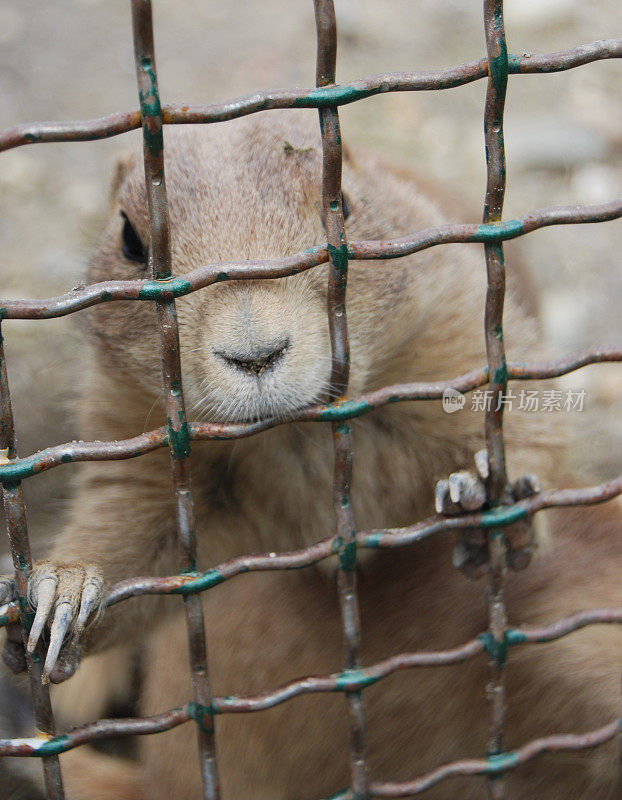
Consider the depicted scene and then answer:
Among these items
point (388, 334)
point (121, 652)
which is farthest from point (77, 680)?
point (388, 334)

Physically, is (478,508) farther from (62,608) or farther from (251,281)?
(62,608)

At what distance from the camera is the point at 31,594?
1.39 meters

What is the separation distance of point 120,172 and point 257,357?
834 millimetres

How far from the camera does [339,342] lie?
1.27 m

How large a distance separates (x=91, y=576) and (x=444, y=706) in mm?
684

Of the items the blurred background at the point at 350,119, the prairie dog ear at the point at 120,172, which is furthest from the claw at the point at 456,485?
the blurred background at the point at 350,119

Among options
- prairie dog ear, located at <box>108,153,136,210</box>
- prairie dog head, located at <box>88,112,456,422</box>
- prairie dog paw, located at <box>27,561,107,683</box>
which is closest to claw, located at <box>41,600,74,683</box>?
prairie dog paw, located at <box>27,561,107,683</box>

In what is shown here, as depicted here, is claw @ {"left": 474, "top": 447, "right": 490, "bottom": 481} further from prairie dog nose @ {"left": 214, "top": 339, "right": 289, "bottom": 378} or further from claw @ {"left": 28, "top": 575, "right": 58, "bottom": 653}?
claw @ {"left": 28, "top": 575, "right": 58, "bottom": 653}

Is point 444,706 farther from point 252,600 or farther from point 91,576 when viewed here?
point 91,576

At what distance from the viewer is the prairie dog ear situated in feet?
6.32

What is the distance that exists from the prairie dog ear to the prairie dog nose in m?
0.71

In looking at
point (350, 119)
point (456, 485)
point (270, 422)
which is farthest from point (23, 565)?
point (350, 119)

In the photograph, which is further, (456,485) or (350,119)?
(350,119)

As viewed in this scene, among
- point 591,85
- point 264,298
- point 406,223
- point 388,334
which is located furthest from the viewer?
point 591,85
